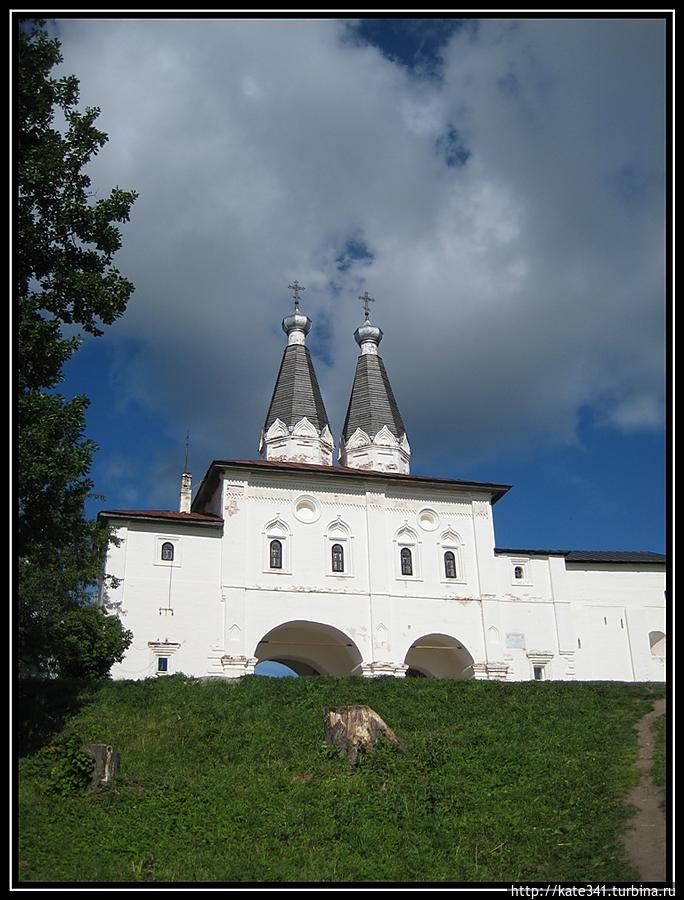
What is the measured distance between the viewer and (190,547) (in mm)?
27547

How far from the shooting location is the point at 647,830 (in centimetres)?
1143

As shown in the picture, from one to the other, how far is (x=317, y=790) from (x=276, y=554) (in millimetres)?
15014

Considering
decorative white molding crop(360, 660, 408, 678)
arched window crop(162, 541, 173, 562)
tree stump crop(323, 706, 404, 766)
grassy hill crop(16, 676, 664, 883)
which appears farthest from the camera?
decorative white molding crop(360, 660, 408, 678)

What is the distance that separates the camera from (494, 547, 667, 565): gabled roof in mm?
30828

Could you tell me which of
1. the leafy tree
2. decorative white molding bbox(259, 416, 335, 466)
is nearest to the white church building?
decorative white molding bbox(259, 416, 335, 466)

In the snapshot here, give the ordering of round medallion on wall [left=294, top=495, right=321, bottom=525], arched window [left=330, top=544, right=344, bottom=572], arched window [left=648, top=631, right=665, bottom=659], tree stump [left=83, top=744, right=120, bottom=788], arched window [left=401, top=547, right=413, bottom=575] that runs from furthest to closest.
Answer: arched window [left=648, top=631, right=665, bottom=659] < arched window [left=401, top=547, right=413, bottom=575] < round medallion on wall [left=294, top=495, right=321, bottom=525] < arched window [left=330, top=544, right=344, bottom=572] < tree stump [left=83, top=744, right=120, bottom=788]

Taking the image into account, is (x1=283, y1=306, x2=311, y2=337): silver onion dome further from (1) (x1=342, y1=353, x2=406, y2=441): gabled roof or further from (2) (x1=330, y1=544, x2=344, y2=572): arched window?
(2) (x1=330, y1=544, x2=344, y2=572): arched window

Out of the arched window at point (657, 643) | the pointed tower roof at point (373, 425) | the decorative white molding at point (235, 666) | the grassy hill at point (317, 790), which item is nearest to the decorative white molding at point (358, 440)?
the pointed tower roof at point (373, 425)

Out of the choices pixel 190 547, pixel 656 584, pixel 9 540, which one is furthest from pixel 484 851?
pixel 656 584

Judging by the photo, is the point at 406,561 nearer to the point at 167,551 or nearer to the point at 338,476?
the point at 338,476

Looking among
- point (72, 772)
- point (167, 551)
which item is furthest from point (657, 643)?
point (72, 772)

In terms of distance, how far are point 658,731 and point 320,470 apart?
1577 cm

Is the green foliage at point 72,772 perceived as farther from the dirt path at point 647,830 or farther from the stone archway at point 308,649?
the stone archway at point 308,649

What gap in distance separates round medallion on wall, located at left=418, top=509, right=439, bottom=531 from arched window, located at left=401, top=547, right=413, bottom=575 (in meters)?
1.18
